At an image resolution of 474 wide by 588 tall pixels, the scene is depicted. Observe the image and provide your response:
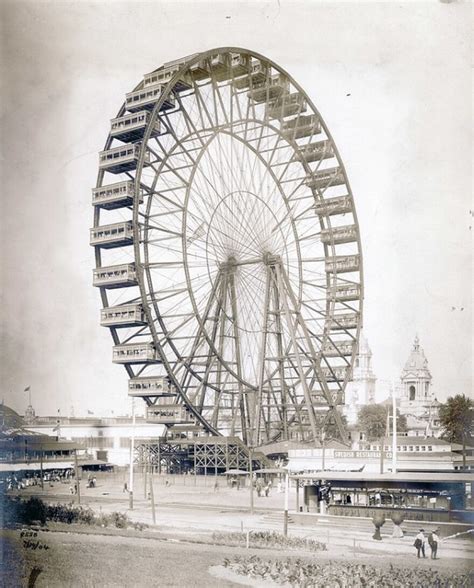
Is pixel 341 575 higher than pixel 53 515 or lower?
lower

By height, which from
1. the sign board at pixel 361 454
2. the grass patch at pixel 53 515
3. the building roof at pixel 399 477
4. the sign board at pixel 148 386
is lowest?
the grass patch at pixel 53 515

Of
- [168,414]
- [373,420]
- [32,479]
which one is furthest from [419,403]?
[32,479]

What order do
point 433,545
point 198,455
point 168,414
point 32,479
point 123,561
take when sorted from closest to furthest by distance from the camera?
point 433,545 → point 123,561 → point 32,479 → point 168,414 → point 198,455

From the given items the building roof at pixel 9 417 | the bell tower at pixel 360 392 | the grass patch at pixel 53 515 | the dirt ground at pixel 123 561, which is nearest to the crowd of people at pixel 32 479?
the building roof at pixel 9 417

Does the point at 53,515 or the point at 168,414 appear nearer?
the point at 53,515

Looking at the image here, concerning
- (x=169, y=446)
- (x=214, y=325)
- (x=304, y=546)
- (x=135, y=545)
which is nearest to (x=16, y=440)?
(x=169, y=446)

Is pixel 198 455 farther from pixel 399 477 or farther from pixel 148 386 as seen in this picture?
pixel 399 477

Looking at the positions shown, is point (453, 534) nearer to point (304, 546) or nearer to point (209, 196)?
point (304, 546)

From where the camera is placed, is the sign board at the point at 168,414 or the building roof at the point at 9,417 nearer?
the building roof at the point at 9,417

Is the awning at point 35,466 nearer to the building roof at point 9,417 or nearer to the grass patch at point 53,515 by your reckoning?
the building roof at point 9,417
